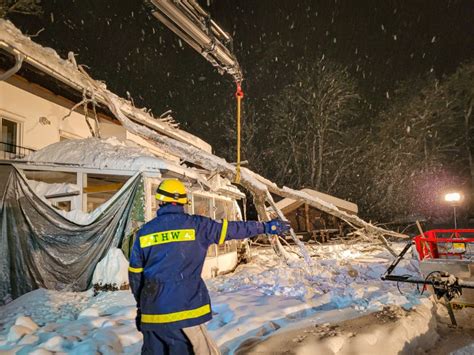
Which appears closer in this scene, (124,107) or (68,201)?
(68,201)

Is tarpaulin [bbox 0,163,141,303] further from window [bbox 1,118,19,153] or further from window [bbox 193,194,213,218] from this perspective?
window [bbox 193,194,213,218]

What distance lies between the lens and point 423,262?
5.79 metres

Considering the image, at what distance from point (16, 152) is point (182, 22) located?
6.66 meters

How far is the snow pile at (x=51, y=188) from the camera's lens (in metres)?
7.73

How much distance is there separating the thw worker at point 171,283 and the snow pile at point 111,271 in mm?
4474

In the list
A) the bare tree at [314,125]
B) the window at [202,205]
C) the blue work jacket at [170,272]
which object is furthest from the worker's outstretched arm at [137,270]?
the bare tree at [314,125]

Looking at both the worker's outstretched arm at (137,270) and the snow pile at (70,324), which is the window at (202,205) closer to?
the snow pile at (70,324)

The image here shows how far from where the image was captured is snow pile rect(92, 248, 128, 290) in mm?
6848

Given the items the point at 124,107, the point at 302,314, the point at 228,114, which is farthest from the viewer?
the point at 228,114

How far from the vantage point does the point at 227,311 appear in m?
5.30

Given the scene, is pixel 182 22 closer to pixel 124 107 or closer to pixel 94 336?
pixel 94 336

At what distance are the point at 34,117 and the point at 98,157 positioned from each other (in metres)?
3.74

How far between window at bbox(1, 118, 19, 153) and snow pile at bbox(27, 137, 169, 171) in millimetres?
2177

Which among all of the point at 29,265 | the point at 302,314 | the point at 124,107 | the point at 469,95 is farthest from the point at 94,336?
the point at 469,95
